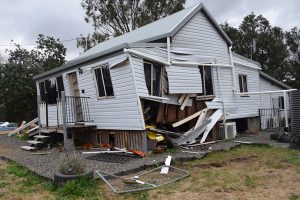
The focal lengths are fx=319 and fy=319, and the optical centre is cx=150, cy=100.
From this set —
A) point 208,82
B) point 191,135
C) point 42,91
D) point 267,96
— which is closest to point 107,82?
point 191,135

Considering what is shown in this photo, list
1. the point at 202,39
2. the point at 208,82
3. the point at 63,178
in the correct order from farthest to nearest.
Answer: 1. the point at 208,82
2. the point at 202,39
3. the point at 63,178

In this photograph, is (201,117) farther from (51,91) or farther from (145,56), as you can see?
(51,91)

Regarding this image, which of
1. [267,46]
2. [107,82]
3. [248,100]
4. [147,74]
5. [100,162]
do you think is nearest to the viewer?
[100,162]

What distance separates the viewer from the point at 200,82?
12.0m

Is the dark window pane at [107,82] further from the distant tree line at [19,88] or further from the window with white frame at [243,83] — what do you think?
the distant tree line at [19,88]

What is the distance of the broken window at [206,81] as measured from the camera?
1258 cm

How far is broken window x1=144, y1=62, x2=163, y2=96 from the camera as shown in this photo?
10.5 meters

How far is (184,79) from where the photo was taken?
1132cm

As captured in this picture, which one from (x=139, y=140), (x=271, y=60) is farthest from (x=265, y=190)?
(x=271, y=60)

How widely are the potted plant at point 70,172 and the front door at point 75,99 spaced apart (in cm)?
557

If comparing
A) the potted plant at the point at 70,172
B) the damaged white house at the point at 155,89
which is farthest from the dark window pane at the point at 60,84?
the potted plant at the point at 70,172

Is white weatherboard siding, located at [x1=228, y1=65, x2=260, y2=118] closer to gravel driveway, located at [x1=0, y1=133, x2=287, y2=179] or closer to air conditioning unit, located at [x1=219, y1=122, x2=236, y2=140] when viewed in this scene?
air conditioning unit, located at [x1=219, y1=122, x2=236, y2=140]

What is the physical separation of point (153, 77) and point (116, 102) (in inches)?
59.1

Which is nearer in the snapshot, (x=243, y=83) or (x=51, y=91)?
(x=51, y=91)
